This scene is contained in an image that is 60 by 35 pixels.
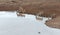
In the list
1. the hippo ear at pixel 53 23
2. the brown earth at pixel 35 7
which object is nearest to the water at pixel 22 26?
the hippo ear at pixel 53 23

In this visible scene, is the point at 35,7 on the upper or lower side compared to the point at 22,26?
upper

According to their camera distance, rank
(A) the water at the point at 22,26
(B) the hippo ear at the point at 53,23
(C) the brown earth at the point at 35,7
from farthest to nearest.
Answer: (C) the brown earth at the point at 35,7 → (B) the hippo ear at the point at 53,23 → (A) the water at the point at 22,26

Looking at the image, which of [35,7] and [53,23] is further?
[35,7]

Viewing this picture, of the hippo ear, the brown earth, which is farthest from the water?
the brown earth

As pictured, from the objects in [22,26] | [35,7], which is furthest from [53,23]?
[35,7]

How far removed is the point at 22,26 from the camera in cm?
382

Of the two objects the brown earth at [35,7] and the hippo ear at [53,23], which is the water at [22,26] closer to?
the hippo ear at [53,23]

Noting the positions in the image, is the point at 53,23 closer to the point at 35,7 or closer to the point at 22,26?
the point at 22,26

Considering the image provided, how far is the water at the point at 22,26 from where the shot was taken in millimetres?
3553

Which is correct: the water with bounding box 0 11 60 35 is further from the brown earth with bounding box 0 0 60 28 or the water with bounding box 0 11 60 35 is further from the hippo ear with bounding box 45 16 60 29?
the brown earth with bounding box 0 0 60 28

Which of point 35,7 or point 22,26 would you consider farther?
point 35,7

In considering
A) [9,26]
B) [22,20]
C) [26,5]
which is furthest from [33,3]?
[9,26]

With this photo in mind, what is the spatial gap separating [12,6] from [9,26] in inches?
36.4

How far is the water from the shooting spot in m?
3.55
